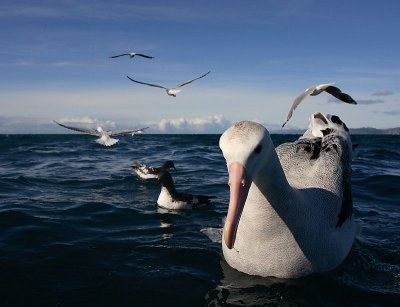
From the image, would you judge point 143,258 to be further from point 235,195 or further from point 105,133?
point 105,133

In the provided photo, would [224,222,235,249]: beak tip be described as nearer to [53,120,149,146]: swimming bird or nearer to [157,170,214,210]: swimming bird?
[157,170,214,210]: swimming bird

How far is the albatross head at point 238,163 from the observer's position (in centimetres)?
426

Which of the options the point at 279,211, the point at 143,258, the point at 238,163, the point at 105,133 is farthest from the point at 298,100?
the point at 105,133

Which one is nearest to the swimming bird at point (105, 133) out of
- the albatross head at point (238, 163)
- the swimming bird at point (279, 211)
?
the swimming bird at point (279, 211)

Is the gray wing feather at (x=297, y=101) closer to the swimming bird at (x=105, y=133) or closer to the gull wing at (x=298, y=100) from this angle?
the gull wing at (x=298, y=100)

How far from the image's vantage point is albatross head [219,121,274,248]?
426cm

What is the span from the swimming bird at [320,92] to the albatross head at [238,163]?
6.28ft

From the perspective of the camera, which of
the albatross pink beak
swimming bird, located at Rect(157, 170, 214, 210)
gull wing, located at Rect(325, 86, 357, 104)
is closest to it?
the albatross pink beak

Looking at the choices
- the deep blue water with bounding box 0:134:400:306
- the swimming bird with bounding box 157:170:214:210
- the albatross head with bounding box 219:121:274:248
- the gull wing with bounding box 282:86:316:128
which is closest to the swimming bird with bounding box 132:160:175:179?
the deep blue water with bounding box 0:134:400:306

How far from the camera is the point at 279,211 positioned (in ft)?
17.0

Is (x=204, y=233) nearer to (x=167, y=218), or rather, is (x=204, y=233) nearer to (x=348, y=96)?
(x=167, y=218)

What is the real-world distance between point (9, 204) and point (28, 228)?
2.39 m

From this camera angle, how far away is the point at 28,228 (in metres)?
8.16

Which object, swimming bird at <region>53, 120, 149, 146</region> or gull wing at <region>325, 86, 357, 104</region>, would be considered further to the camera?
swimming bird at <region>53, 120, 149, 146</region>
